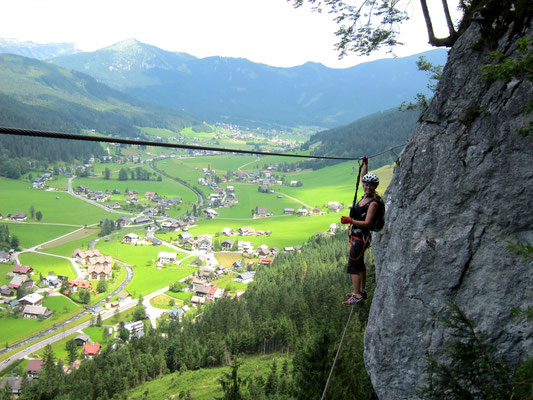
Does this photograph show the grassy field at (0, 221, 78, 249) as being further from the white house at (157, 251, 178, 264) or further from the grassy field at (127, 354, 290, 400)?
the grassy field at (127, 354, 290, 400)

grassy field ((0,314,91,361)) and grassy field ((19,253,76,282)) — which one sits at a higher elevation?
grassy field ((19,253,76,282))

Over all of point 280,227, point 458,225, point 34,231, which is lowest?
point 280,227

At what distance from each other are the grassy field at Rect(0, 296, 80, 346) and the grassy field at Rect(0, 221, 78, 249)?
104ft

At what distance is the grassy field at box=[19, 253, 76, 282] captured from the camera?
2847 inches

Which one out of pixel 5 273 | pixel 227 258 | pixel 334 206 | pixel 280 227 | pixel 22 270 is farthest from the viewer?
pixel 334 206

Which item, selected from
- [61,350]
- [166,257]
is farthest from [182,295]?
[61,350]

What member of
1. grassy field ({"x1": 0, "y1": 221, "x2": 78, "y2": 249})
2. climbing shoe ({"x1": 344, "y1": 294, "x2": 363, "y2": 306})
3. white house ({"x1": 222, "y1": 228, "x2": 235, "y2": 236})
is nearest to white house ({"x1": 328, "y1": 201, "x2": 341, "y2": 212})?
white house ({"x1": 222, "y1": 228, "x2": 235, "y2": 236})

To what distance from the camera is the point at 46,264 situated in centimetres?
7638

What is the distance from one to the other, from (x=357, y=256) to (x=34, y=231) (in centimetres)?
10672

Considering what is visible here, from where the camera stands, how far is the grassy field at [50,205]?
107m

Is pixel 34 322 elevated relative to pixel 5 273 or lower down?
lower down

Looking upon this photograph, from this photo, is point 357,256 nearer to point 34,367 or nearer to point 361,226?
point 361,226

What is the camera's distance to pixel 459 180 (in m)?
8.17

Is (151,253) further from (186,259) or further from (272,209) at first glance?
(272,209)
